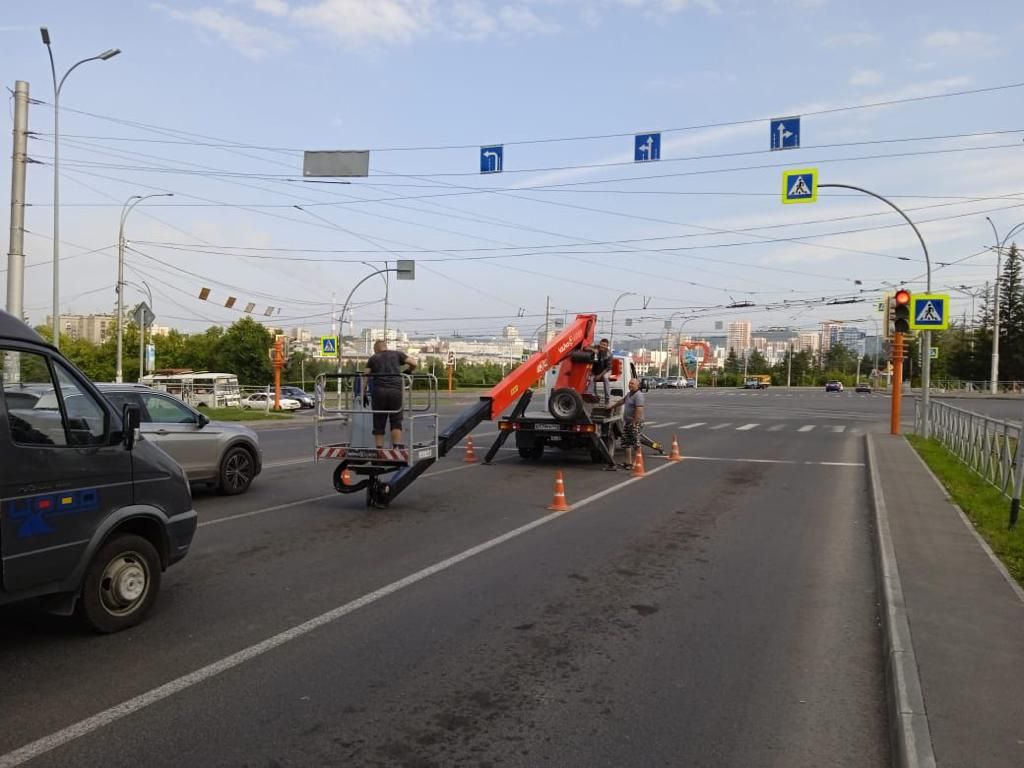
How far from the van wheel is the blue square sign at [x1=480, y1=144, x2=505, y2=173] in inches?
645

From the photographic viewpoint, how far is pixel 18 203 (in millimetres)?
16562

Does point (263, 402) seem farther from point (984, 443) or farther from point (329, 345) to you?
point (984, 443)

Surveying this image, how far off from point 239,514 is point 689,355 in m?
137

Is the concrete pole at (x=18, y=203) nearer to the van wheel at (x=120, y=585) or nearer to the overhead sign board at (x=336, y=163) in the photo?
the overhead sign board at (x=336, y=163)

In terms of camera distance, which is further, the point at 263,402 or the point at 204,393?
the point at 204,393

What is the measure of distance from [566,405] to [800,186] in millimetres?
9369

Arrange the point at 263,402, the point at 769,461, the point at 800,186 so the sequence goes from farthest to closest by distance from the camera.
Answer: the point at 263,402 → the point at 800,186 → the point at 769,461

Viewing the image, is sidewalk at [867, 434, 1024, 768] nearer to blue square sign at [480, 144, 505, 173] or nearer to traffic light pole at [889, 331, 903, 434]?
blue square sign at [480, 144, 505, 173]

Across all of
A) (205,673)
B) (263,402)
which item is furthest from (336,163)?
(263,402)

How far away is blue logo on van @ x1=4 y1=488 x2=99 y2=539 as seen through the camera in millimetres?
4688

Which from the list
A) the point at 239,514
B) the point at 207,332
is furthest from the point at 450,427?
the point at 207,332

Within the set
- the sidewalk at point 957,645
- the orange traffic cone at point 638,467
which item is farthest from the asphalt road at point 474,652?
the orange traffic cone at point 638,467

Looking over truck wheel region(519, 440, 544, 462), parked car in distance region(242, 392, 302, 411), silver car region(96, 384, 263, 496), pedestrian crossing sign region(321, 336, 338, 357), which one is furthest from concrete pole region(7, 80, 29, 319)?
parked car in distance region(242, 392, 302, 411)

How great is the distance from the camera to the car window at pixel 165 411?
10812 millimetres
